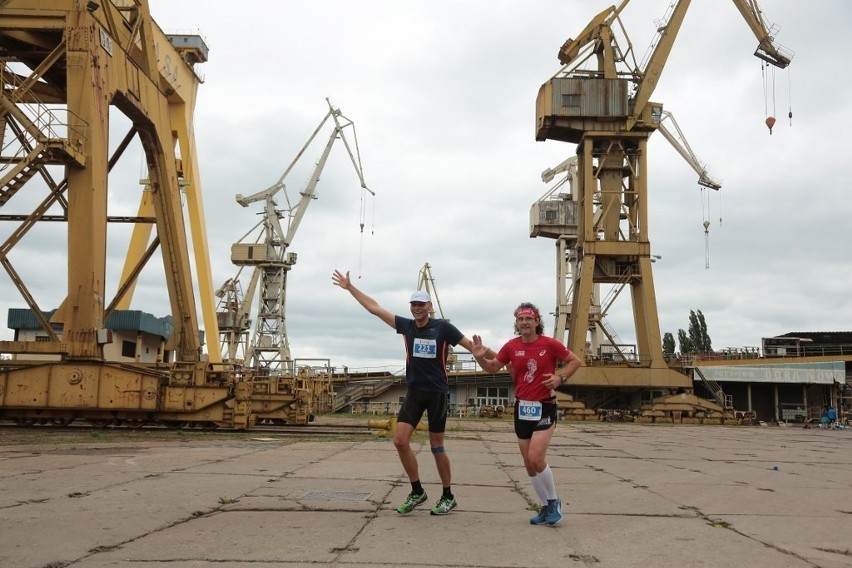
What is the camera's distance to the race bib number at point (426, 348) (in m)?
6.30

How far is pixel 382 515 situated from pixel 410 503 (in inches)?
9.7

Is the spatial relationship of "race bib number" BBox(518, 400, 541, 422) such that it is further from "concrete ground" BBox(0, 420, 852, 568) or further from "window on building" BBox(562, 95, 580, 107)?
"window on building" BBox(562, 95, 580, 107)

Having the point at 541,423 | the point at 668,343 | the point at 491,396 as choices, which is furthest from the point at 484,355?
the point at 668,343

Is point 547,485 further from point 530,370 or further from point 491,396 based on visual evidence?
point 491,396

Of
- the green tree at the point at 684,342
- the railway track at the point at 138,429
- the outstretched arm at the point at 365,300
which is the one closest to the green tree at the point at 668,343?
the green tree at the point at 684,342

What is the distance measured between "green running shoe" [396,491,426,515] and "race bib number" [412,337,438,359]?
3.72 ft

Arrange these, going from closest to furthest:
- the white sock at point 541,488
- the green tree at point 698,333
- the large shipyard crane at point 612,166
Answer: the white sock at point 541,488 → the large shipyard crane at point 612,166 → the green tree at point 698,333

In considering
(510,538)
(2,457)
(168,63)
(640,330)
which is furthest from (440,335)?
(640,330)

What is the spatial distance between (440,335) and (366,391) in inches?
1896

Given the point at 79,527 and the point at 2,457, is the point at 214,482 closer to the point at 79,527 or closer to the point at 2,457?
the point at 79,527

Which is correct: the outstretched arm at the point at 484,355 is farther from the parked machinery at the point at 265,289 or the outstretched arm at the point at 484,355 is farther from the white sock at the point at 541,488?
the parked machinery at the point at 265,289

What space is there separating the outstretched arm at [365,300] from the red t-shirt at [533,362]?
1034mm

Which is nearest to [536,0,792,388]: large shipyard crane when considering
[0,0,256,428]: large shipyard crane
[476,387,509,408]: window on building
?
[476,387,509,408]: window on building

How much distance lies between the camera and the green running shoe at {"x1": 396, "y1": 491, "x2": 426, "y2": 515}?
19.7 ft
